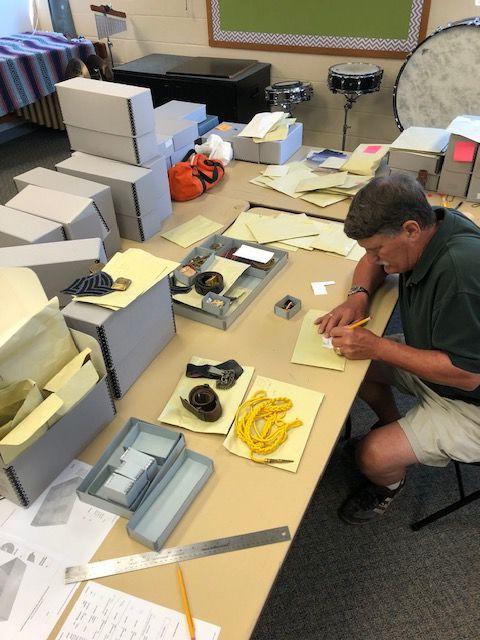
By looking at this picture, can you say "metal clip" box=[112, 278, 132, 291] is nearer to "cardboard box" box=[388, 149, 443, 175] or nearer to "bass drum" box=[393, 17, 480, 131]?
"cardboard box" box=[388, 149, 443, 175]

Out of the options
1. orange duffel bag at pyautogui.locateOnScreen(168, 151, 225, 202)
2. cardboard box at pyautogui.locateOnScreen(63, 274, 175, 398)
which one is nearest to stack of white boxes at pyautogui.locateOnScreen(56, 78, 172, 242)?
orange duffel bag at pyautogui.locateOnScreen(168, 151, 225, 202)

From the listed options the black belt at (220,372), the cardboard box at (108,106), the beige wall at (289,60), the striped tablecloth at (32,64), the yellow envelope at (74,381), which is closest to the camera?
the yellow envelope at (74,381)

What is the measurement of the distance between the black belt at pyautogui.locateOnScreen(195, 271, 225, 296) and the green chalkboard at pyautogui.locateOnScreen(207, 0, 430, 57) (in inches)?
105

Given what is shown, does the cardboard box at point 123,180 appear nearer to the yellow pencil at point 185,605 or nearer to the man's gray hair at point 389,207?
the man's gray hair at point 389,207

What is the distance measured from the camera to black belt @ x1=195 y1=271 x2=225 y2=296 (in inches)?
63.9

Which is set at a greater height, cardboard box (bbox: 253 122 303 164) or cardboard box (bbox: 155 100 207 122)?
cardboard box (bbox: 155 100 207 122)

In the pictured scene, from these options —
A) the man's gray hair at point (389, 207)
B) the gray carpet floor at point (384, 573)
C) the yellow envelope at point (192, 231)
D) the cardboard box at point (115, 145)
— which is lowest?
the gray carpet floor at point (384, 573)

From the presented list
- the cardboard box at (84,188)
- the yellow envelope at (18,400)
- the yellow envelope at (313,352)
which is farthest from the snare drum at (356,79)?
the yellow envelope at (18,400)

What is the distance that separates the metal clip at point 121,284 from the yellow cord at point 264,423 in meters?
0.43

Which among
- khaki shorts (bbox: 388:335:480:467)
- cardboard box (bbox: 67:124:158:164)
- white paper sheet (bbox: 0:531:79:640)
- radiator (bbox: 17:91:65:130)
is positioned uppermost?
cardboard box (bbox: 67:124:158:164)

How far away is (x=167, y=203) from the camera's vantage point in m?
2.11

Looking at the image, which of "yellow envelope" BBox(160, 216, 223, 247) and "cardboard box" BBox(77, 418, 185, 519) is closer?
"cardboard box" BBox(77, 418, 185, 519)

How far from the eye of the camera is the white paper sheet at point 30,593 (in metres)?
0.91

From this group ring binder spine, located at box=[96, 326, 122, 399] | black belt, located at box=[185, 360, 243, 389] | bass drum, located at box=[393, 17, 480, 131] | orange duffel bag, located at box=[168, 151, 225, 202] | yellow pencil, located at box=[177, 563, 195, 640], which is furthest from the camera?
bass drum, located at box=[393, 17, 480, 131]
